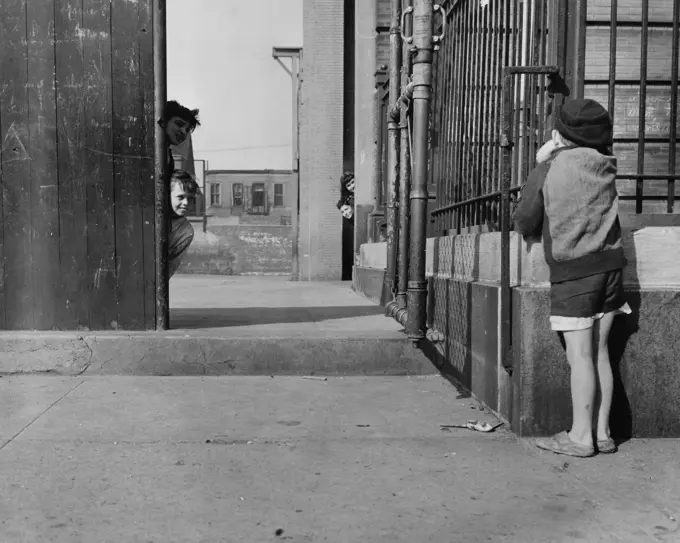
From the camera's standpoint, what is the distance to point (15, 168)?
4941 mm

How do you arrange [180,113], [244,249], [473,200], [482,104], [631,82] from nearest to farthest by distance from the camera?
1. [473,200]
2. [482,104]
3. [180,113]
4. [631,82]
5. [244,249]

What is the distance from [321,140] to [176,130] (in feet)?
34.0

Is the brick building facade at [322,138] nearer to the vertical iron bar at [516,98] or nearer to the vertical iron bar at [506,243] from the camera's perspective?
the vertical iron bar at [516,98]

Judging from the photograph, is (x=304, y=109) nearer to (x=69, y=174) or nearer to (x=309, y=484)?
(x=69, y=174)

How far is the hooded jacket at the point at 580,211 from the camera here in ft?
10.2

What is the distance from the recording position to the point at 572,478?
9.37 feet

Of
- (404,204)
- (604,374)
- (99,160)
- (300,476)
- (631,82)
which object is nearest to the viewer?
(300,476)

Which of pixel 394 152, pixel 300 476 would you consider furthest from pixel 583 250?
pixel 394 152

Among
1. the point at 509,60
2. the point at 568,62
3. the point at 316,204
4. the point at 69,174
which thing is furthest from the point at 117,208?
the point at 316,204

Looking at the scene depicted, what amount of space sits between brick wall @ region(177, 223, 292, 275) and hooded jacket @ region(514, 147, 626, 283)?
29.9 metres

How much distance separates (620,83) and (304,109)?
34.3ft

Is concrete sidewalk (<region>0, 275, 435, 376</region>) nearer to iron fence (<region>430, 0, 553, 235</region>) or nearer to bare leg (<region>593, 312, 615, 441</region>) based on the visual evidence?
iron fence (<region>430, 0, 553, 235</region>)

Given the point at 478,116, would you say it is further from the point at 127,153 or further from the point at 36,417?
the point at 36,417

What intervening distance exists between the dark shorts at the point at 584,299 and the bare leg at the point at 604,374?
56 millimetres
